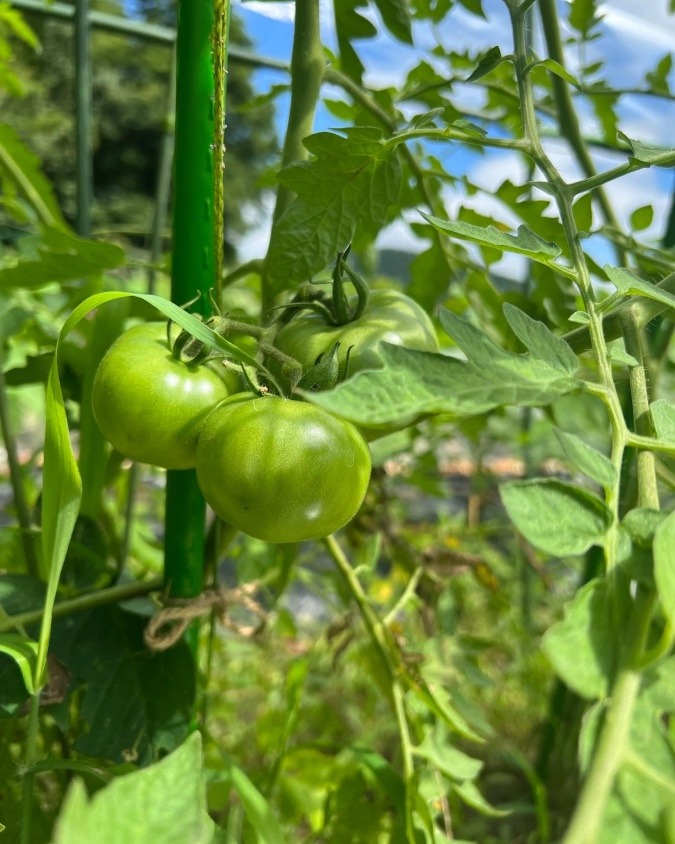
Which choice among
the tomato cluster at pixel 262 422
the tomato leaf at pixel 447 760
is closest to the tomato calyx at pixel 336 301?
the tomato cluster at pixel 262 422

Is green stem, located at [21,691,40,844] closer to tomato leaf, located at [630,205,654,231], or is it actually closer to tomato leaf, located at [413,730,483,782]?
tomato leaf, located at [413,730,483,782]

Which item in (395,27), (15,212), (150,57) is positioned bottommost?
(15,212)

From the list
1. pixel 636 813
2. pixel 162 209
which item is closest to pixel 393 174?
pixel 636 813

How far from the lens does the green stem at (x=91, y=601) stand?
416 millimetres

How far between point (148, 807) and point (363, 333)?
0.87 feet

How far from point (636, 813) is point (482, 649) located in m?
0.48

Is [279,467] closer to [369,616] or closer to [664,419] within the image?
[664,419]

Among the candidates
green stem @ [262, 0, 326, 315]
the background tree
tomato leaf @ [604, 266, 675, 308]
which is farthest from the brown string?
the background tree

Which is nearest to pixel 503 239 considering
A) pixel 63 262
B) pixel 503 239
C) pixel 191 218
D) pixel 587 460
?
pixel 503 239

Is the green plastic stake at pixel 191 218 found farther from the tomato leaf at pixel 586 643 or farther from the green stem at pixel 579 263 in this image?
the tomato leaf at pixel 586 643

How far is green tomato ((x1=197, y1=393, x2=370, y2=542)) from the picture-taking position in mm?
324

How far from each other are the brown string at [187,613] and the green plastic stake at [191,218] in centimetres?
2

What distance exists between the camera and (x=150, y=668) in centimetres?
48

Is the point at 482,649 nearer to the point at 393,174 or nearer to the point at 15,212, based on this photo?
the point at 393,174
